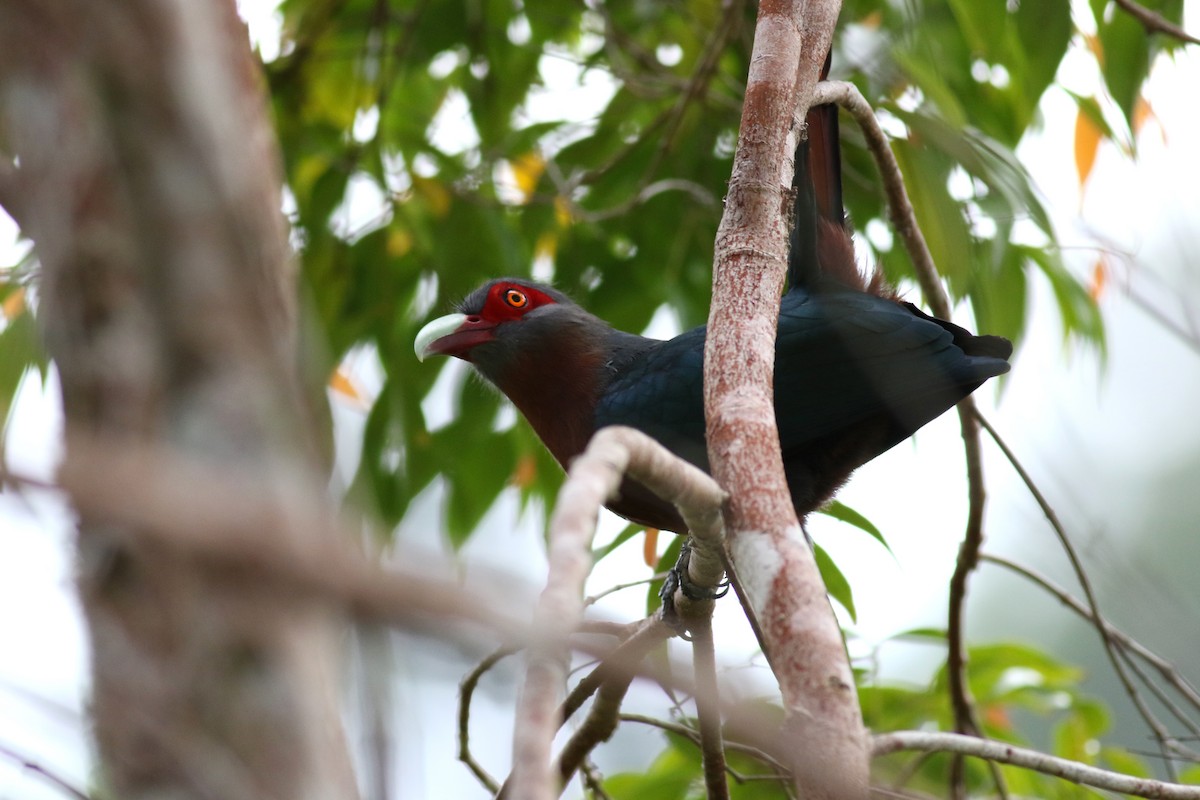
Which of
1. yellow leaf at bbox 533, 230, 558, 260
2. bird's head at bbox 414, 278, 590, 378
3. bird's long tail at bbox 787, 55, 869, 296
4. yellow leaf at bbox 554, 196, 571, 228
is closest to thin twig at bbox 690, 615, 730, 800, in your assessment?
bird's long tail at bbox 787, 55, 869, 296

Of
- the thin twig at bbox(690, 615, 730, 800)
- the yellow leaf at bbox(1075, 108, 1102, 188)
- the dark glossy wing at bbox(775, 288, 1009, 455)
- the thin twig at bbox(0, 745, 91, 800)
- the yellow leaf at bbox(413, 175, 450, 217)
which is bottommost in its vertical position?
the thin twig at bbox(0, 745, 91, 800)

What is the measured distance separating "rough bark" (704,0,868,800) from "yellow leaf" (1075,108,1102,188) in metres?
2.03

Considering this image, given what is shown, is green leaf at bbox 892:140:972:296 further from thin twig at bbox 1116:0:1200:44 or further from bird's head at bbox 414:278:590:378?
bird's head at bbox 414:278:590:378

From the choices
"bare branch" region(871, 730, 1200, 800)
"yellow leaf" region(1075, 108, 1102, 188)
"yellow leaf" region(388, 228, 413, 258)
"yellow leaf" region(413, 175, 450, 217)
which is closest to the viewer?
"bare branch" region(871, 730, 1200, 800)

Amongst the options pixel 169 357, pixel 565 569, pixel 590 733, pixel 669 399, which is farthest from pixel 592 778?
pixel 169 357

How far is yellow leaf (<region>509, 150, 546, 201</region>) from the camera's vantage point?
468cm

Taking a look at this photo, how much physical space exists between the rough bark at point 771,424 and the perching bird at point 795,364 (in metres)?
0.70

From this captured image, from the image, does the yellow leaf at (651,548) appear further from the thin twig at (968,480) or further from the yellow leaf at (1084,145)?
the yellow leaf at (1084,145)

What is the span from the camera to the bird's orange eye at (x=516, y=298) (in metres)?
3.95

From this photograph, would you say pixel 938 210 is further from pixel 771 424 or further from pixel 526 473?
pixel 526 473

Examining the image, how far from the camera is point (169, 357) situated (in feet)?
2.54

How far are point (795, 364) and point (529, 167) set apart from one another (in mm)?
1810

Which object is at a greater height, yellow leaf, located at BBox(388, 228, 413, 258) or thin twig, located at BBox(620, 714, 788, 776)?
yellow leaf, located at BBox(388, 228, 413, 258)

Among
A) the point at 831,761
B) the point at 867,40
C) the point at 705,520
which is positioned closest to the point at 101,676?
the point at 831,761
